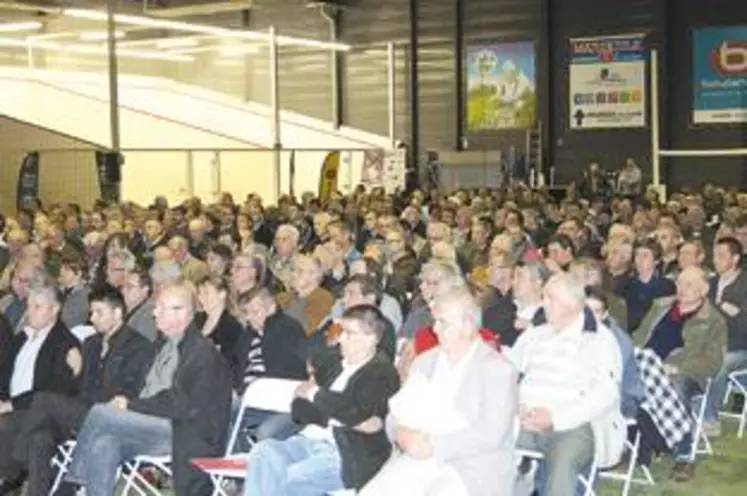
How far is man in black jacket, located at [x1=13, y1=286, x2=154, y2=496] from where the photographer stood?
18.7 feet

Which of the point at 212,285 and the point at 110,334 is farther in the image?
the point at 212,285

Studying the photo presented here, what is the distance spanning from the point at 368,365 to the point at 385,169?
54.0 ft

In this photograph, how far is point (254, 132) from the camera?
26953mm

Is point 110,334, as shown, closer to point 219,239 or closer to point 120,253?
point 120,253

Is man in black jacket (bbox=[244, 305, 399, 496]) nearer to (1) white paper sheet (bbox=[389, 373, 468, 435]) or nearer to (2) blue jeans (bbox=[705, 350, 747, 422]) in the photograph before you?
(1) white paper sheet (bbox=[389, 373, 468, 435])

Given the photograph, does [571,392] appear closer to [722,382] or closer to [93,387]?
[93,387]

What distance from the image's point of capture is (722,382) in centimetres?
739

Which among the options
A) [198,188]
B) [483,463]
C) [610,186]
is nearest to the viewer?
[483,463]

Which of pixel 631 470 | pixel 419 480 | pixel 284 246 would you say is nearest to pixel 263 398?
pixel 419 480

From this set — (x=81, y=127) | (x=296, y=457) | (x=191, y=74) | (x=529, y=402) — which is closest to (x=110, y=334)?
(x=296, y=457)

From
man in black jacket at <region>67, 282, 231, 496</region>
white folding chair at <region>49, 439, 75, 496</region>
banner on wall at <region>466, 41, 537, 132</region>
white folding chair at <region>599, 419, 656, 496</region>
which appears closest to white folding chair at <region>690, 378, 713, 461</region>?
white folding chair at <region>599, 419, 656, 496</region>

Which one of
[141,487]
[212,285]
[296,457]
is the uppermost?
[212,285]

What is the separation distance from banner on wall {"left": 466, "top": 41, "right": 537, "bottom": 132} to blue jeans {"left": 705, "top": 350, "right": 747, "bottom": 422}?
15.7m

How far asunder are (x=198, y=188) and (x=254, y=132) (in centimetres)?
484
